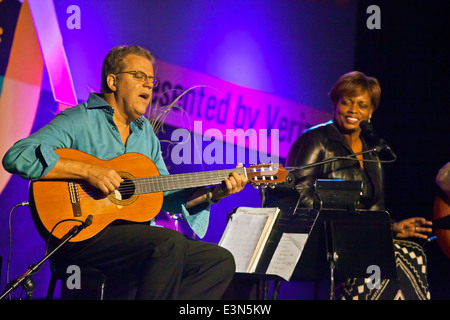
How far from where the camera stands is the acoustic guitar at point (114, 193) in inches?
117

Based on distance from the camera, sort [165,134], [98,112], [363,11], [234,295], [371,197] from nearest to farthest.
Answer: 1. [98,112]
2. [234,295]
3. [371,197]
4. [165,134]
5. [363,11]

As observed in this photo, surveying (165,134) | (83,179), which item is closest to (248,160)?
(165,134)

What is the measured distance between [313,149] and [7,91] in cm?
264

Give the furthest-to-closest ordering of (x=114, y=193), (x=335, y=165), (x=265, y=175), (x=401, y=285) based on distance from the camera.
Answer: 1. (x=335, y=165)
2. (x=401, y=285)
3. (x=265, y=175)
4. (x=114, y=193)

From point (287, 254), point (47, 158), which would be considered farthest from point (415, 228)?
point (47, 158)

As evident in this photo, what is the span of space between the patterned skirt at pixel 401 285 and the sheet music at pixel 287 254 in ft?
2.47

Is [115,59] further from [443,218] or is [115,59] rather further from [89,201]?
[443,218]

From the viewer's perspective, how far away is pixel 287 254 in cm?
337

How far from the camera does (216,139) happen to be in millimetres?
5535

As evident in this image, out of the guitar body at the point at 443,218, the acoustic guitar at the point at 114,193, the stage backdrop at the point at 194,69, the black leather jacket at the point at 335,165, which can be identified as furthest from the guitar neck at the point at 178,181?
the guitar body at the point at 443,218

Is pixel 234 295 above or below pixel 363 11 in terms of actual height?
below

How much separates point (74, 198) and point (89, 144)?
373 millimetres

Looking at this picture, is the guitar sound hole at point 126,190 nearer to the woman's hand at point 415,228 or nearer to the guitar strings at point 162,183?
the guitar strings at point 162,183

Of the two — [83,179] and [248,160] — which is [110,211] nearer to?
[83,179]
